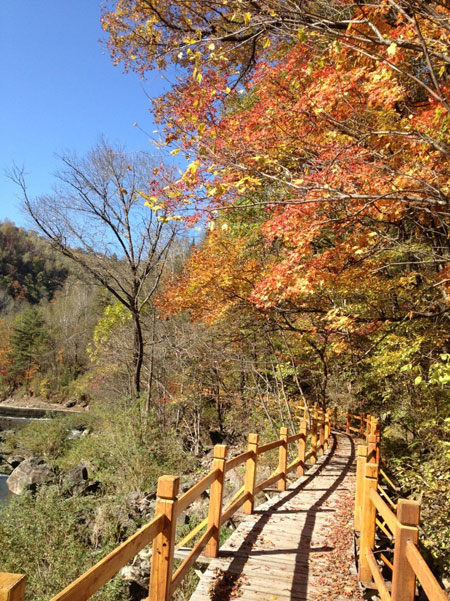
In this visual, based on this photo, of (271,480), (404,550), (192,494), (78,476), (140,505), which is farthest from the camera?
(78,476)

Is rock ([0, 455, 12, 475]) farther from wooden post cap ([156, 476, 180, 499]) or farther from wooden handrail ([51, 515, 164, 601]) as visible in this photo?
wooden handrail ([51, 515, 164, 601])

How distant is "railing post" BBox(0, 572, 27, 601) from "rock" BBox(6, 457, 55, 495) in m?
16.0

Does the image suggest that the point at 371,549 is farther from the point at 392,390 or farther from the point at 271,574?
the point at 392,390

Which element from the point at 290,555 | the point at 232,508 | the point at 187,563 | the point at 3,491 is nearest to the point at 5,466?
the point at 3,491

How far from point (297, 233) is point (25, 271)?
111m

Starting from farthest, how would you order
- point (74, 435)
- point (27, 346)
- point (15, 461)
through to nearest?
1. point (27, 346)
2. point (74, 435)
3. point (15, 461)

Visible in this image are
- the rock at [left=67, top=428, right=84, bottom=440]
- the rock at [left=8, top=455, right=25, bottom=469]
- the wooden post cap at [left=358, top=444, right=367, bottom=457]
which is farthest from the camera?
the rock at [left=67, top=428, right=84, bottom=440]

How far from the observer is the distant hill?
9538 cm

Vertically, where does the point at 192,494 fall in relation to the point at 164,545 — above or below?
→ above

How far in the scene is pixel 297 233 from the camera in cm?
709

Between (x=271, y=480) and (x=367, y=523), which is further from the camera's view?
(x=271, y=480)

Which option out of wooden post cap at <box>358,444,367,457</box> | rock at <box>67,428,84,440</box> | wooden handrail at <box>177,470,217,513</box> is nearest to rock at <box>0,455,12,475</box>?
rock at <box>67,428,84,440</box>

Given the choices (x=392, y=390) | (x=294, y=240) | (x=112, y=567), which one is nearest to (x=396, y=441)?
(x=392, y=390)

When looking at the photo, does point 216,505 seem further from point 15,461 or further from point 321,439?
point 15,461
